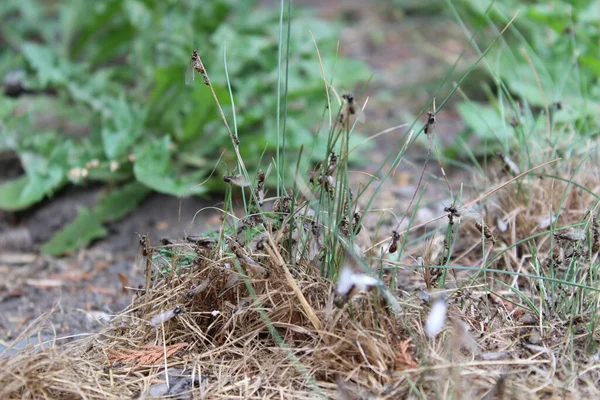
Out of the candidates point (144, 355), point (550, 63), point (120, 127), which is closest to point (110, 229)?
point (120, 127)

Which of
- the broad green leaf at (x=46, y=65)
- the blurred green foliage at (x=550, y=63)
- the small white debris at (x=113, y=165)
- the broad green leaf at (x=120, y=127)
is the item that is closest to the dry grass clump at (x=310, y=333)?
the small white debris at (x=113, y=165)

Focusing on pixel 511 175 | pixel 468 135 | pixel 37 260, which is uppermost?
pixel 511 175

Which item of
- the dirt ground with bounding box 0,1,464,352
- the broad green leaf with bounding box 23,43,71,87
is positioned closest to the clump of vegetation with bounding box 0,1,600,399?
the dirt ground with bounding box 0,1,464,352

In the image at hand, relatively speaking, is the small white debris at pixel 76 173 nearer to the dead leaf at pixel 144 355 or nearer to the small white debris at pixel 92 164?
the small white debris at pixel 92 164

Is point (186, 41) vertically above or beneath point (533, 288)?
above

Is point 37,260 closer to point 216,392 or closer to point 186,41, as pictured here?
point 186,41

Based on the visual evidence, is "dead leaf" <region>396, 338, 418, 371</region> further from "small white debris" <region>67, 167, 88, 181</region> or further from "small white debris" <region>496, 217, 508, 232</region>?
"small white debris" <region>67, 167, 88, 181</region>

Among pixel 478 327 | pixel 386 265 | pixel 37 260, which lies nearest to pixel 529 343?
pixel 478 327
